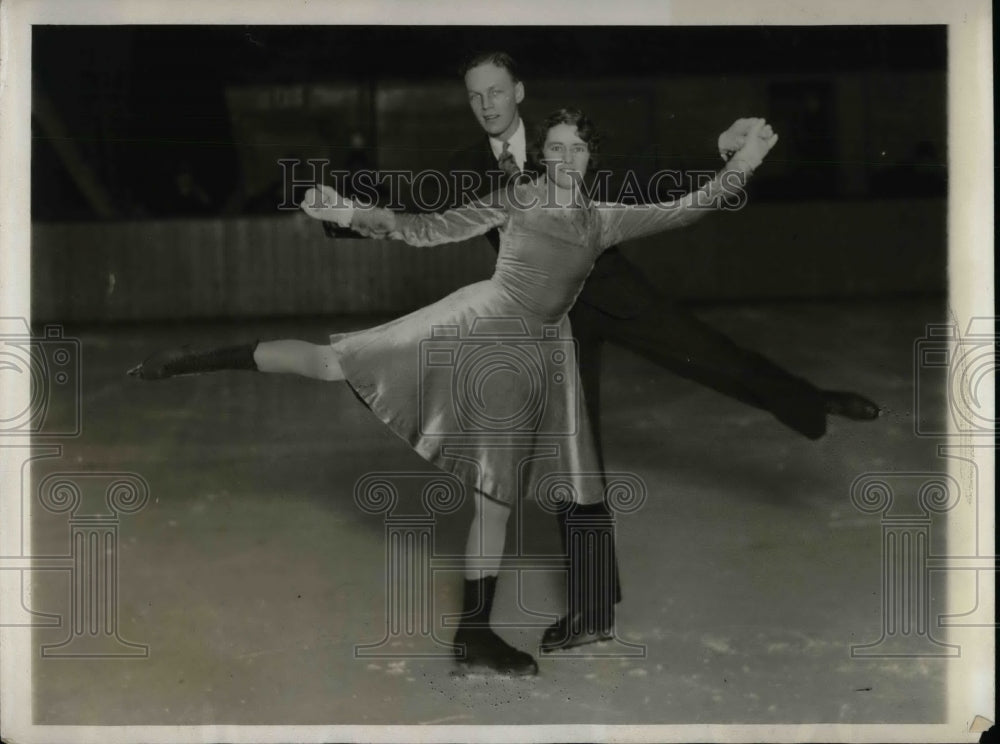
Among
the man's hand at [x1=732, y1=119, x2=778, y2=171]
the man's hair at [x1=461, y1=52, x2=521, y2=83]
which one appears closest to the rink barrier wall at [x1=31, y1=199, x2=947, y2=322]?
the man's hand at [x1=732, y1=119, x2=778, y2=171]

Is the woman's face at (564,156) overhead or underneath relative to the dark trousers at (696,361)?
A: overhead

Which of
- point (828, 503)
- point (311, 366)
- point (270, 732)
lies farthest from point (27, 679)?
point (828, 503)

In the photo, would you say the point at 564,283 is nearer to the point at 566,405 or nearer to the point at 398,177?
the point at 566,405

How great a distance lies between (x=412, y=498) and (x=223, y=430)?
580mm

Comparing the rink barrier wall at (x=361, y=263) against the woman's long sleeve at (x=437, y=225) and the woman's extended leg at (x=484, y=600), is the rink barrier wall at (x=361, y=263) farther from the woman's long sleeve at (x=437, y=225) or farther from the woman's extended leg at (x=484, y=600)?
the woman's extended leg at (x=484, y=600)

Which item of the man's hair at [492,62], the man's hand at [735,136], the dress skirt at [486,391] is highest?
the man's hair at [492,62]

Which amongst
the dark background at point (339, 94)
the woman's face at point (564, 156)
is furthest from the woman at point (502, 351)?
the dark background at point (339, 94)

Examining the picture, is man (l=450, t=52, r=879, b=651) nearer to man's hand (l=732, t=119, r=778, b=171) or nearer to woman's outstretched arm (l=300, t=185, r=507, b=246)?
woman's outstretched arm (l=300, t=185, r=507, b=246)

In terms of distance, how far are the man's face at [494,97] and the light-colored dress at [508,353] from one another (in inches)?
7.2

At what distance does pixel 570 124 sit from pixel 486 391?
0.79 metres

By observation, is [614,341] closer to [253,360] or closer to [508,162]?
[508,162]

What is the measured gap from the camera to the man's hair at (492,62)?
3.07 meters

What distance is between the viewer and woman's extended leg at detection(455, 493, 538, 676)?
3.10 m

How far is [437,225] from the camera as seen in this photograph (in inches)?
121
